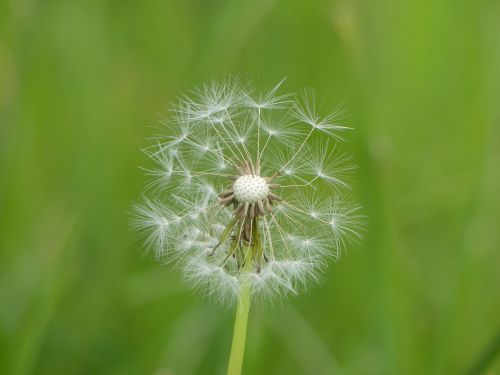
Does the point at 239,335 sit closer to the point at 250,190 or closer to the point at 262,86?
the point at 250,190

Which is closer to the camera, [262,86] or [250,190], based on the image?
[250,190]

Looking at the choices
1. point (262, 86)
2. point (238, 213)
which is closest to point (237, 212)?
point (238, 213)

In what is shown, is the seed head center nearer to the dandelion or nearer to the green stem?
the dandelion

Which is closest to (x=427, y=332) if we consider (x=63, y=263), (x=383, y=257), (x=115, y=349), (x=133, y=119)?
(x=383, y=257)

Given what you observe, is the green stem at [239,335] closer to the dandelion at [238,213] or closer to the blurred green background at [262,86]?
the dandelion at [238,213]

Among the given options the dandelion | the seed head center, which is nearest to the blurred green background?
the dandelion

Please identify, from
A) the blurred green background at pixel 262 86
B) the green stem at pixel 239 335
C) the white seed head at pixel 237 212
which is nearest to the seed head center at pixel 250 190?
the white seed head at pixel 237 212

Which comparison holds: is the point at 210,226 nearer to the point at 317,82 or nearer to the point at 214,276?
the point at 214,276
